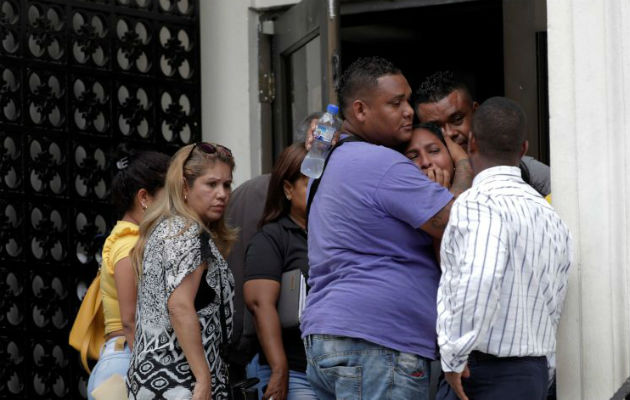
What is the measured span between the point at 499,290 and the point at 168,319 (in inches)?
56.1

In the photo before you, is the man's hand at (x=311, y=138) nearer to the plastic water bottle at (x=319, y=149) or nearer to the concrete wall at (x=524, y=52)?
the plastic water bottle at (x=319, y=149)

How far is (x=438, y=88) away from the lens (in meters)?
5.32

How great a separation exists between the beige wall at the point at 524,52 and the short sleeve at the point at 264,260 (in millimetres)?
2398

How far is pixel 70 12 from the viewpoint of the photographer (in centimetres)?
636

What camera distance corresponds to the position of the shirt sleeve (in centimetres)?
367

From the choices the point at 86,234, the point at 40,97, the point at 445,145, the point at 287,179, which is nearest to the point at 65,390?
the point at 86,234

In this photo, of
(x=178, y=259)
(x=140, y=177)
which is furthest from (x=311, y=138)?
(x=140, y=177)

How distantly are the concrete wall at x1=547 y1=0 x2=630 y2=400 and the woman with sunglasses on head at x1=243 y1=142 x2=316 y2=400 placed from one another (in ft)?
4.08

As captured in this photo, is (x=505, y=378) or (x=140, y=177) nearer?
(x=505, y=378)

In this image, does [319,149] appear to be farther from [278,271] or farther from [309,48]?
[309,48]

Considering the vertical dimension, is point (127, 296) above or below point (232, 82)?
below

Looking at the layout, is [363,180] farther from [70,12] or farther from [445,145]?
[70,12]

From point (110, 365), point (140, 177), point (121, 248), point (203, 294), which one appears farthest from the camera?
point (140, 177)

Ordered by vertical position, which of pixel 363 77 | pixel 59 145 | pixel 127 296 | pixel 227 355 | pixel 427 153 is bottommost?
pixel 227 355
